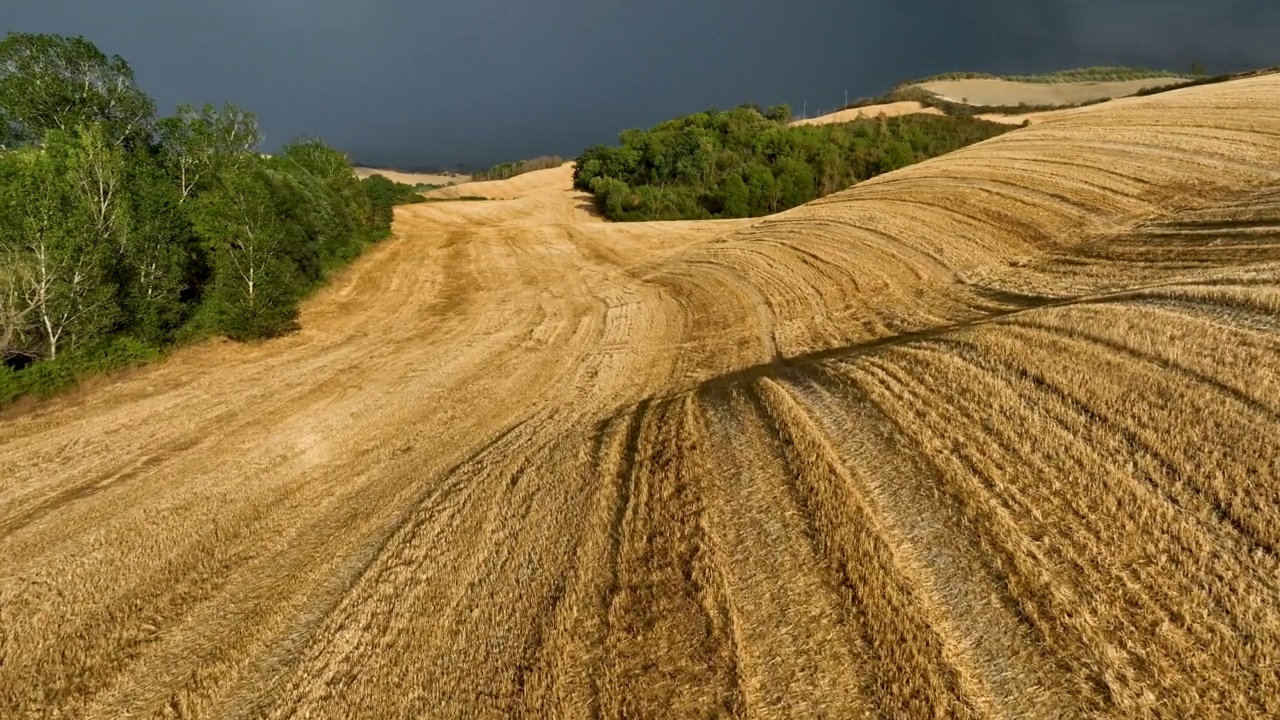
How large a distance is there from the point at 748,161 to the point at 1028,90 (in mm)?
59155

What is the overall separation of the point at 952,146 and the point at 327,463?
5045cm

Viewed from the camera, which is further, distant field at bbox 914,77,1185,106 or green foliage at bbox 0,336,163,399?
distant field at bbox 914,77,1185,106

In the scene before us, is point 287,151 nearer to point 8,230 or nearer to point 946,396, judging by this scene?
point 8,230

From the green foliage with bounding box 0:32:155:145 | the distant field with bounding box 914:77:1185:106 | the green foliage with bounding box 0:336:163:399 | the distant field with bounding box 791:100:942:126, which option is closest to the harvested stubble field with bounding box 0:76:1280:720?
the green foliage with bounding box 0:336:163:399

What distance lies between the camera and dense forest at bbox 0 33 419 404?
11.5 m

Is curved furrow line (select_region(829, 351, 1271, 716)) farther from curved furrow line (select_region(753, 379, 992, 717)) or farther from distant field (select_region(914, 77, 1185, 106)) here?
distant field (select_region(914, 77, 1185, 106))

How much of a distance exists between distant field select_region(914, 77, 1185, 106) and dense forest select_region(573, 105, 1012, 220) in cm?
3268

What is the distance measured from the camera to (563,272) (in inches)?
917

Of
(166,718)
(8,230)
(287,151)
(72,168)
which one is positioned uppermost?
(287,151)

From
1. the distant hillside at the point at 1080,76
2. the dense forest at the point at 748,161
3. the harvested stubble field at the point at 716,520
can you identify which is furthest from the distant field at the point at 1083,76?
the harvested stubble field at the point at 716,520

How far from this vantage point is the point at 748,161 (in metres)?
43.4

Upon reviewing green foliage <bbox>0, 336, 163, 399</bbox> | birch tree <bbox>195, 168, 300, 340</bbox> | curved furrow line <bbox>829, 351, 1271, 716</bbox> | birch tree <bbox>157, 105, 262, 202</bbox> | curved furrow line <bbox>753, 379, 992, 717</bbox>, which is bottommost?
curved furrow line <bbox>753, 379, 992, 717</bbox>

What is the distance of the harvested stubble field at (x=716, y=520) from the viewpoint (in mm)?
3910

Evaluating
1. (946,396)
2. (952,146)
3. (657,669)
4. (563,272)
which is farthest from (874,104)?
(657,669)
